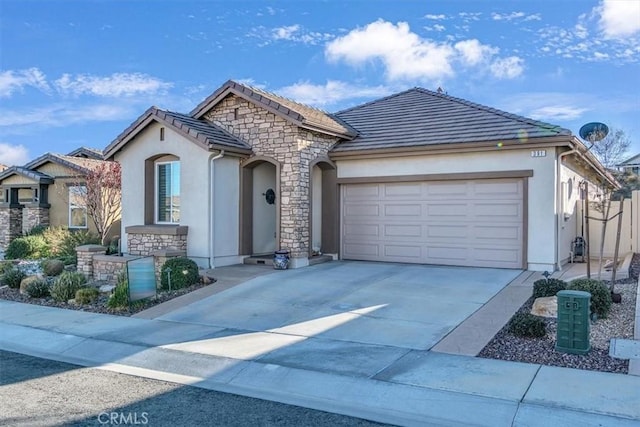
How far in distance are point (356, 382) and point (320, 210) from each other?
9788mm

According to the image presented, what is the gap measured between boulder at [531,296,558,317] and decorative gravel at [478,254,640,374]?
0.22 meters

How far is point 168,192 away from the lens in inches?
583

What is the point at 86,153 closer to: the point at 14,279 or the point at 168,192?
the point at 168,192

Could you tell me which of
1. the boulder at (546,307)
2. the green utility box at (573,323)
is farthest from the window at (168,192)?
the green utility box at (573,323)

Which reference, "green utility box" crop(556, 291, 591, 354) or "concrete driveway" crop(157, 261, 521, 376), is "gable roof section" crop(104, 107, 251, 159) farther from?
"green utility box" crop(556, 291, 591, 354)

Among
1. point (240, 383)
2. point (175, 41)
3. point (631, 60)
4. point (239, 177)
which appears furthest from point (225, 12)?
point (631, 60)

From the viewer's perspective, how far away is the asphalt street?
4969mm

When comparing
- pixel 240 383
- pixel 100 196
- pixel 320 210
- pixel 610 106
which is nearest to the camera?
pixel 240 383

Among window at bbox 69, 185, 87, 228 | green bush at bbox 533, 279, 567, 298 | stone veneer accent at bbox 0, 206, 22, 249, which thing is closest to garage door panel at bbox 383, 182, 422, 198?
green bush at bbox 533, 279, 567, 298

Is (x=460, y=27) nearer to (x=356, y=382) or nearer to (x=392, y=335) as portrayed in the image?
(x=392, y=335)

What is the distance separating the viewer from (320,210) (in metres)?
15.5

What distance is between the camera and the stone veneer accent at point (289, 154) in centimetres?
1382

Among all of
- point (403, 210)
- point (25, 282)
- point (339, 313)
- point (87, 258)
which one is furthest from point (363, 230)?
point (25, 282)

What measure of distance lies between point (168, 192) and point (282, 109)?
4105 millimetres
